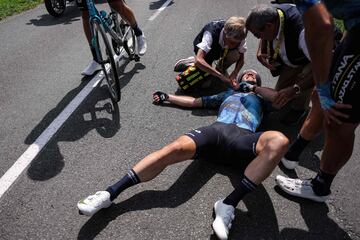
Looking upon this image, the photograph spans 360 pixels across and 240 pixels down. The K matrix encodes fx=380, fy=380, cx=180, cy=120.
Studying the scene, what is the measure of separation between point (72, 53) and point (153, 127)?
3085 millimetres

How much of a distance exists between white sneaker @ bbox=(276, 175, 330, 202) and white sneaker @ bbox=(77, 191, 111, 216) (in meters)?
1.37

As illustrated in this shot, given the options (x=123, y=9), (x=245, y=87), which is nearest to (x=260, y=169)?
(x=245, y=87)

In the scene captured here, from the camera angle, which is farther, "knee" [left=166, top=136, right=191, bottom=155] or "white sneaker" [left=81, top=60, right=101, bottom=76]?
"white sneaker" [left=81, top=60, right=101, bottom=76]

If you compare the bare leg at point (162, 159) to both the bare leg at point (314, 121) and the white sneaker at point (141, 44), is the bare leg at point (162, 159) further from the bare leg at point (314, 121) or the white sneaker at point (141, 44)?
the white sneaker at point (141, 44)

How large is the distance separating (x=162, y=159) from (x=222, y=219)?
666 mm

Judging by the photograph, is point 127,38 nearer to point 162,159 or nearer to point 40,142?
point 40,142

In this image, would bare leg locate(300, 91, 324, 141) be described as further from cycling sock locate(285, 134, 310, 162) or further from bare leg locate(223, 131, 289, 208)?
bare leg locate(223, 131, 289, 208)

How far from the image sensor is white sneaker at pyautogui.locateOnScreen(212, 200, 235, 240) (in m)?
2.54

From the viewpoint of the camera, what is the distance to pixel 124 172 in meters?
3.32

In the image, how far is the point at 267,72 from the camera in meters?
5.30

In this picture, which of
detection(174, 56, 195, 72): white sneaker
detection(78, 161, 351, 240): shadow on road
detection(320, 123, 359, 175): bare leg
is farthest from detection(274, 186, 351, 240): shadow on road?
detection(174, 56, 195, 72): white sneaker

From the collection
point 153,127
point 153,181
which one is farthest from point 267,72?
point 153,181

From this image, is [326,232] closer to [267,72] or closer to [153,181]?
[153,181]

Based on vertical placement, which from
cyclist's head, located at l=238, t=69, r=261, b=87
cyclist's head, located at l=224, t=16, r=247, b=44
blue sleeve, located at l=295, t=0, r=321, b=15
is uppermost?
blue sleeve, located at l=295, t=0, r=321, b=15
